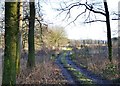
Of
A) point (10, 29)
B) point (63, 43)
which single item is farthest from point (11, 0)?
point (63, 43)

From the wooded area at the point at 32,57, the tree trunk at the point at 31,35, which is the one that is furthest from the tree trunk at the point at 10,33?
the tree trunk at the point at 31,35

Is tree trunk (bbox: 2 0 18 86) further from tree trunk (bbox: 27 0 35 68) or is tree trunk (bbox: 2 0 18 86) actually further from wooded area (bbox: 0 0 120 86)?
tree trunk (bbox: 27 0 35 68)

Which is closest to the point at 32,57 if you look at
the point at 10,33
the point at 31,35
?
the point at 31,35

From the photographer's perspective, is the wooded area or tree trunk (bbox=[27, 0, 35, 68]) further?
tree trunk (bbox=[27, 0, 35, 68])

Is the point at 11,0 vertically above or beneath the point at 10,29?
above

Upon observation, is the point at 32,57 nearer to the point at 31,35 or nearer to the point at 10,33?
the point at 31,35

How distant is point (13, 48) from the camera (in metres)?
10.8

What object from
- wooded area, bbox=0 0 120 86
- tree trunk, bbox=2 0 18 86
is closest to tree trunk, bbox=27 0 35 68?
wooded area, bbox=0 0 120 86

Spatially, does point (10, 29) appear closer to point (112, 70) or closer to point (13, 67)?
point (13, 67)

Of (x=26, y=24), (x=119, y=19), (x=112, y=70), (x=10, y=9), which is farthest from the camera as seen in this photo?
(x=119, y=19)

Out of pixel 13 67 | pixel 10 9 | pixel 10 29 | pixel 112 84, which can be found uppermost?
pixel 10 9

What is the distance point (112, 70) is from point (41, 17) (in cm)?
628

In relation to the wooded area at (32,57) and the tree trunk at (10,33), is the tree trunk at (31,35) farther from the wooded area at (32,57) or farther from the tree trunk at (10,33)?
the tree trunk at (10,33)

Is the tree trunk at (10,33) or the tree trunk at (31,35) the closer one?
the tree trunk at (10,33)
